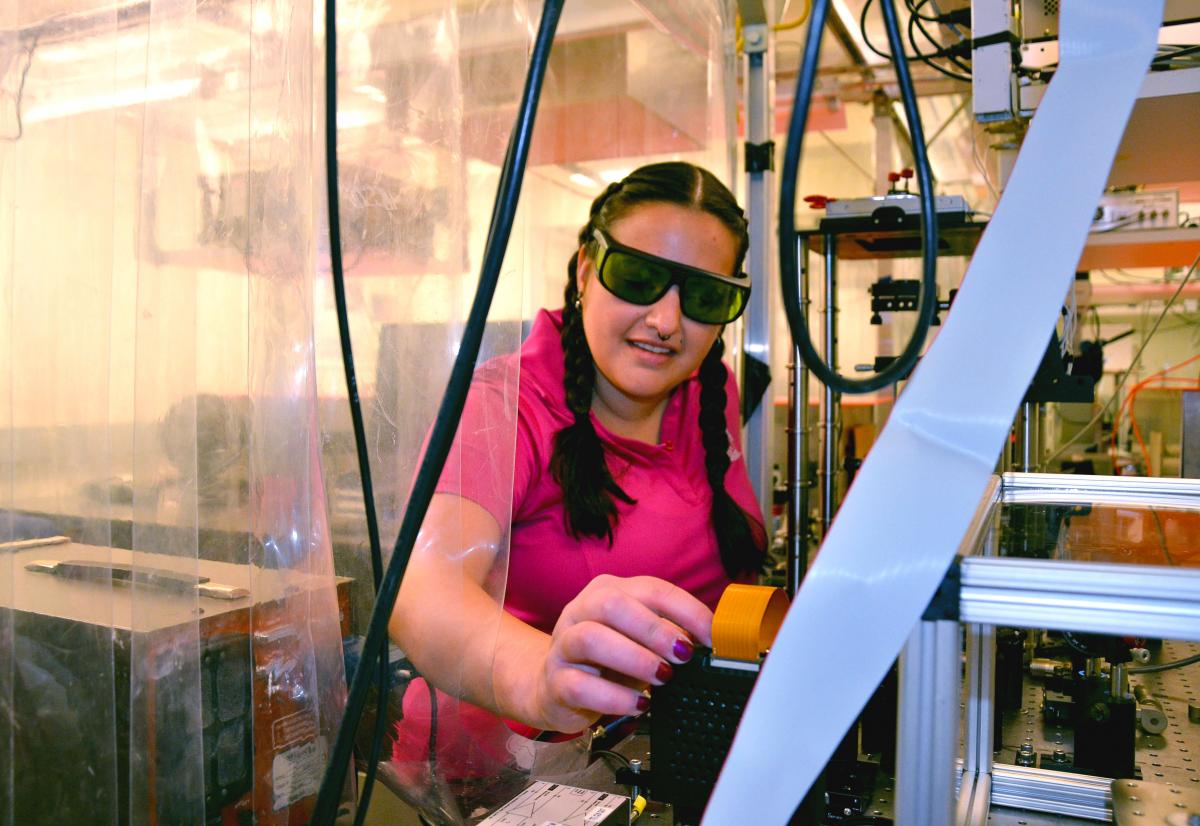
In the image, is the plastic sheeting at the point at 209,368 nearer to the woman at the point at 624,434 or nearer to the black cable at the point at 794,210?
the woman at the point at 624,434

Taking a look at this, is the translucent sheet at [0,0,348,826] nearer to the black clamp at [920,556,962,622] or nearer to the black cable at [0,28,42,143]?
the black cable at [0,28,42,143]

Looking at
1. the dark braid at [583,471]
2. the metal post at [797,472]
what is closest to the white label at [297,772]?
the dark braid at [583,471]

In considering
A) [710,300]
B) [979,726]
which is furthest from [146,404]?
[710,300]

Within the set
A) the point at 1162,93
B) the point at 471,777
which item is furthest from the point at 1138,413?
the point at 471,777

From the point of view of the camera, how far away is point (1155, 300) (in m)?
4.67

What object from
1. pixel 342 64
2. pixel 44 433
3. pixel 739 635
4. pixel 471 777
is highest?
pixel 342 64

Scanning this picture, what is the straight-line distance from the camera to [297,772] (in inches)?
25.1

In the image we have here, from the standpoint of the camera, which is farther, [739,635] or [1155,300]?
[1155,300]

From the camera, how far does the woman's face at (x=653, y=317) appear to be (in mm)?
1180

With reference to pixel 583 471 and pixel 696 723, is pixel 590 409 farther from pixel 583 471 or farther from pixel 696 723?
pixel 696 723

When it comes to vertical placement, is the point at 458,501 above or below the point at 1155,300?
below

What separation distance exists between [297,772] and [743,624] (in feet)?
1.21

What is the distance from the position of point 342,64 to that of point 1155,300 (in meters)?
5.16

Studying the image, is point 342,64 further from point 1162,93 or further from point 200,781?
point 1162,93
